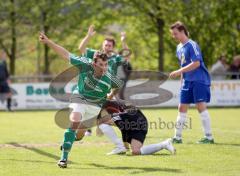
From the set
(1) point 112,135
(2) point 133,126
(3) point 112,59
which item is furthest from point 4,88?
(2) point 133,126

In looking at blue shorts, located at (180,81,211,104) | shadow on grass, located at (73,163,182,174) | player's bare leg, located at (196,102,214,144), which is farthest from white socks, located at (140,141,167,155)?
blue shorts, located at (180,81,211,104)

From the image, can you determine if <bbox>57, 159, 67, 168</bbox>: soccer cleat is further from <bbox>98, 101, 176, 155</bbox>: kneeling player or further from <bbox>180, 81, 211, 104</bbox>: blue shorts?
<bbox>180, 81, 211, 104</bbox>: blue shorts

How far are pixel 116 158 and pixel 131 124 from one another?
2.79ft

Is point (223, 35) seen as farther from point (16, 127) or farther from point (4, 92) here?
point (16, 127)

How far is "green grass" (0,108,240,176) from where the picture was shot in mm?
8969

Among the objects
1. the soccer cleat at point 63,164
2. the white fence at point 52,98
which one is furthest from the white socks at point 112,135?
the white fence at point 52,98

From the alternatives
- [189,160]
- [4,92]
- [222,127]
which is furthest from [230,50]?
[189,160]

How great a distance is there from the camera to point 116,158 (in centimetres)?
1045

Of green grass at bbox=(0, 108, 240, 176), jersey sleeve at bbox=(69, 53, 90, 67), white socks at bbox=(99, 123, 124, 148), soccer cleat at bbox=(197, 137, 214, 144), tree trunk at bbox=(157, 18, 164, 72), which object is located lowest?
green grass at bbox=(0, 108, 240, 176)

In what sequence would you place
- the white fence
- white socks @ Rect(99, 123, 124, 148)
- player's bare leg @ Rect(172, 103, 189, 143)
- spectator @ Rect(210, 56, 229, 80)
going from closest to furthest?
white socks @ Rect(99, 123, 124, 148) < player's bare leg @ Rect(172, 103, 189, 143) < the white fence < spectator @ Rect(210, 56, 229, 80)

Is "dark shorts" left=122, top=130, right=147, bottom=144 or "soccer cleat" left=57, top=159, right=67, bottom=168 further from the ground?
"dark shorts" left=122, top=130, right=147, bottom=144

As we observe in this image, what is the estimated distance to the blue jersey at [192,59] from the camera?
12.4 m

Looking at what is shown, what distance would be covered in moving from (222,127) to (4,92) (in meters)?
11.3

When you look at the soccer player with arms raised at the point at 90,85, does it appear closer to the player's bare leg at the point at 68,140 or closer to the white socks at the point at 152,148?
the player's bare leg at the point at 68,140
